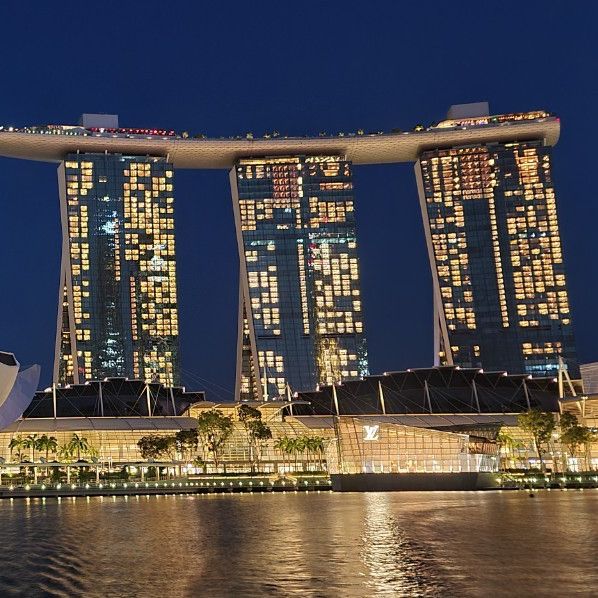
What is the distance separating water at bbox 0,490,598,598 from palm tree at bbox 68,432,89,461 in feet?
291

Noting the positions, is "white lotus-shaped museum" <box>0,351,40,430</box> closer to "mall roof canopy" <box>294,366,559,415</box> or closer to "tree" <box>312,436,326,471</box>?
"tree" <box>312,436,326,471</box>

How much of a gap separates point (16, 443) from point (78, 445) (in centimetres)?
982

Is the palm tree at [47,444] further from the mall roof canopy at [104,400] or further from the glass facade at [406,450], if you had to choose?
the glass facade at [406,450]

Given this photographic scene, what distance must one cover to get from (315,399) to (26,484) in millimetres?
59552

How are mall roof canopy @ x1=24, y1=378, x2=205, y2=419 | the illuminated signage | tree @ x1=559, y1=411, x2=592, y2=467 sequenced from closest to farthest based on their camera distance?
the illuminated signage
tree @ x1=559, y1=411, x2=592, y2=467
mall roof canopy @ x1=24, y1=378, x2=205, y2=419

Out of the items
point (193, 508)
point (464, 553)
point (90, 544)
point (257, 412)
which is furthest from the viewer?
point (257, 412)

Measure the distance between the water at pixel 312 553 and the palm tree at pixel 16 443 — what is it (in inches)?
3563

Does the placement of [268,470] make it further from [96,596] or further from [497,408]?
[96,596]

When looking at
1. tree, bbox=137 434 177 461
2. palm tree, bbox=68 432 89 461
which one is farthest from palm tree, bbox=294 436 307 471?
palm tree, bbox=68 432 89 461

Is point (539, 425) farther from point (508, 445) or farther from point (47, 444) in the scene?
point (47, 444)

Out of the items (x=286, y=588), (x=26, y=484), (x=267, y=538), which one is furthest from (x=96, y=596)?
(x=26, y=484)

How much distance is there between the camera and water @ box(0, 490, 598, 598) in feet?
125

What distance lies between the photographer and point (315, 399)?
192m

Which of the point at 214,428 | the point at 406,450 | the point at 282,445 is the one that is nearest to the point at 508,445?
the point at 282,445
